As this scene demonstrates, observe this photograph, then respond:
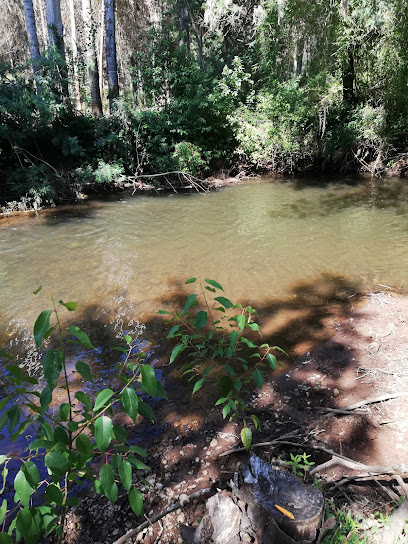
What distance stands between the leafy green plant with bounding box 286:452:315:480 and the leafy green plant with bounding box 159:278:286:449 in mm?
300

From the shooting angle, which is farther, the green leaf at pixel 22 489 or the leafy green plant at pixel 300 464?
the leafy green plant at pixel 300 464

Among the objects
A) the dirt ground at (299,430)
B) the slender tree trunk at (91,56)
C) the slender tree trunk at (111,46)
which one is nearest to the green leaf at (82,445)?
the dirt ground at (299,430)

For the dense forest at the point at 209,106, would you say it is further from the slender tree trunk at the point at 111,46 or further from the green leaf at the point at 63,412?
the green leaf at the point at 63,412

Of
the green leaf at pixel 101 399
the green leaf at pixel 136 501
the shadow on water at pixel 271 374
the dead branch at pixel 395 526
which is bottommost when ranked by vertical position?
the shadow on water at pixel 271 374

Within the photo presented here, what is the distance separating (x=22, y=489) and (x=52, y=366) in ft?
1.34

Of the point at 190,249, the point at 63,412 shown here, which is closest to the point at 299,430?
the point at 63,412

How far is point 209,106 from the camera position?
1282 cm

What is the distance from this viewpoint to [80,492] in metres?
2.38

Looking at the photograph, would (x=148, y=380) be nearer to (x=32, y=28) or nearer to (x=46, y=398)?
(x=46, y=398)

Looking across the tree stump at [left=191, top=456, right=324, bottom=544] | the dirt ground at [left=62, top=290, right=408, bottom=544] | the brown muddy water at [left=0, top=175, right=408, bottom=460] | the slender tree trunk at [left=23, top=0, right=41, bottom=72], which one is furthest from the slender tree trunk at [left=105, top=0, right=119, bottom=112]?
the tree stump at [left=191, top=456, right=324, bottom=544]

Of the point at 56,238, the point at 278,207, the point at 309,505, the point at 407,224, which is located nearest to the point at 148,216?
the point at 56,238

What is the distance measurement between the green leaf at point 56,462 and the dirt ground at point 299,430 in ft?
3.46

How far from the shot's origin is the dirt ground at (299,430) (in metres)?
2.07

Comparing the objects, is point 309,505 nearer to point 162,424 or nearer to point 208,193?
point 162,424
